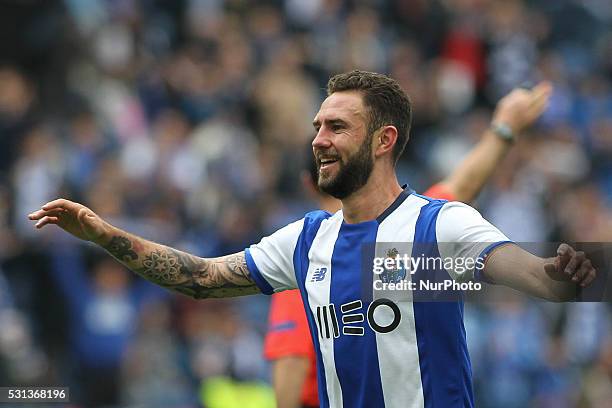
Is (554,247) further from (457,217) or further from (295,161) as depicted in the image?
(295,161)

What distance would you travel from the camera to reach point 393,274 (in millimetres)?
5094

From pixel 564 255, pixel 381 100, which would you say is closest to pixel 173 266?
pixel 381 100

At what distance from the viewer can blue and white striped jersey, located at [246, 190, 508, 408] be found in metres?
4.98

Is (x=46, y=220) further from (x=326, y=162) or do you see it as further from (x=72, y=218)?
(x=326, y=162)

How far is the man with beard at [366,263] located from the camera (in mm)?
4926

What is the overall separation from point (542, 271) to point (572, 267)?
149 mm

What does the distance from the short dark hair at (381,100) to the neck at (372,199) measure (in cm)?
14

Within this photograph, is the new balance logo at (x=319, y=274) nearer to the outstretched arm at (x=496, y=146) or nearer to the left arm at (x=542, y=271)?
the left arm at (x=542, y=271)

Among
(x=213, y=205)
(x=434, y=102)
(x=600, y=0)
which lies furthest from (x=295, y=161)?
(x=600, y=0)

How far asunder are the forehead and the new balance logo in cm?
65

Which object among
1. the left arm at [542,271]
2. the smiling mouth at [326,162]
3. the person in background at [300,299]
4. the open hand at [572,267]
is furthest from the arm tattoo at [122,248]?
the open hand at [572,267]

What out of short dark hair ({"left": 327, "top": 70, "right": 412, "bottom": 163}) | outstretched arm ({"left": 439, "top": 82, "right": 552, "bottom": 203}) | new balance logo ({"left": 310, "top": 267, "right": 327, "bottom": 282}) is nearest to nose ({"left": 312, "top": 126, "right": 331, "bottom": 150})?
short dark hair ({"left": 327, "top": 70, "right": 412, "bottom": 163})

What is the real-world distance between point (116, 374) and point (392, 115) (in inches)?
261

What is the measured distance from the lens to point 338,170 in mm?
5293
